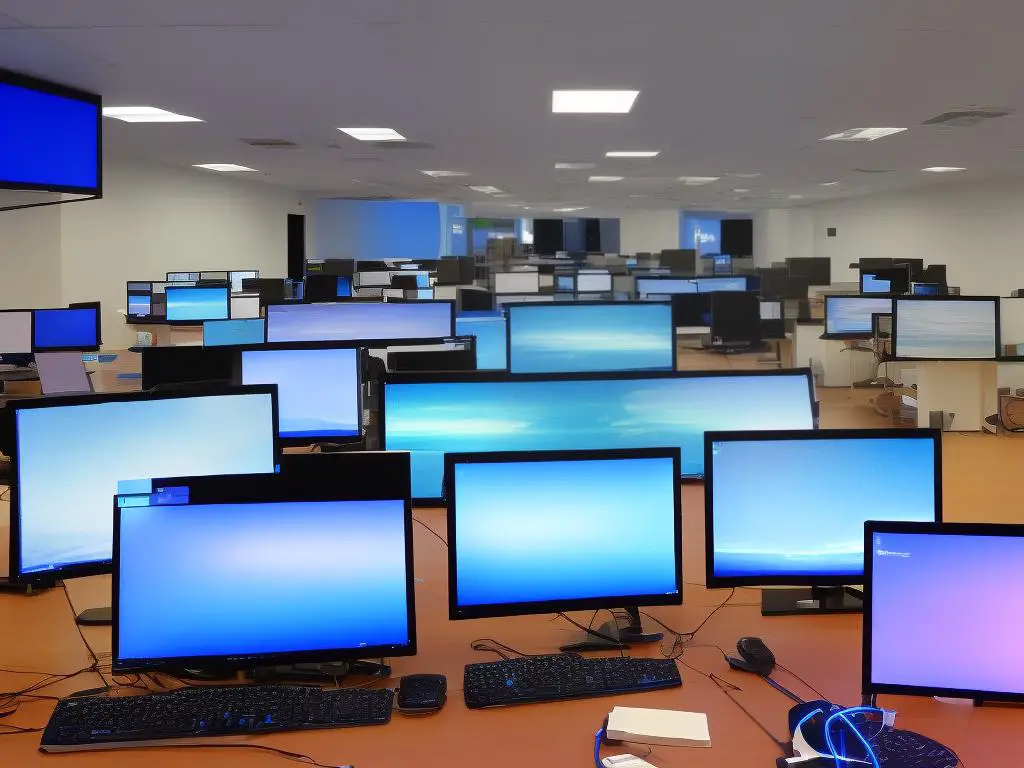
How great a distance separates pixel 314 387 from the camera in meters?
3.92

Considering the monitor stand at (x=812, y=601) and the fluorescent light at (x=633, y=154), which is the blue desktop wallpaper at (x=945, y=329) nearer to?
the fluorescent light at (x=633, y=154)

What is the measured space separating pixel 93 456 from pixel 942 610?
1.98 metres

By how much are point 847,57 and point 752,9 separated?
4.61 feet

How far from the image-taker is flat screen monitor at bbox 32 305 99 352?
8445mm

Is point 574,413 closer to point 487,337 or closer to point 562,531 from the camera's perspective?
point 562,531

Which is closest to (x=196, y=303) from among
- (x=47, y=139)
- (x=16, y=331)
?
(x=16, y=331)

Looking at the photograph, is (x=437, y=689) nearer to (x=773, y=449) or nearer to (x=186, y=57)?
(x=773, y=449)

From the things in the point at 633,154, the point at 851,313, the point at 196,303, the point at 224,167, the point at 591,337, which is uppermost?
the point at 224,167

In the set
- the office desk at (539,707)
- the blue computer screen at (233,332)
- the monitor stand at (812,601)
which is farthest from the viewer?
the blue computer screen at (233,332)

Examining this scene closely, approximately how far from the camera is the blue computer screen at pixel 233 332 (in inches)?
244

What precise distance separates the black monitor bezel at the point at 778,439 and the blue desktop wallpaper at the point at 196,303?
8.60 meters

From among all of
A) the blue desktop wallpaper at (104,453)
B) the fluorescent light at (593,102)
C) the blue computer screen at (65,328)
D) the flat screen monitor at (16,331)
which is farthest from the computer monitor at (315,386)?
the blue computer screen at (65,328)

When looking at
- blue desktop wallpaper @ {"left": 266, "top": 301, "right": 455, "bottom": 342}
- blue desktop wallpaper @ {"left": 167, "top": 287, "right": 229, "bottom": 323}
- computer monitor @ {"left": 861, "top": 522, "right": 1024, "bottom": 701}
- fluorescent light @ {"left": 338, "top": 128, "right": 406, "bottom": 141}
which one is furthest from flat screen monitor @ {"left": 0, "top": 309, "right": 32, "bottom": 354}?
computer monitor @ {"left": 861, "top": 522, "right": 1024, "bottom": 701}

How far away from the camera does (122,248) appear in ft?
39.2
